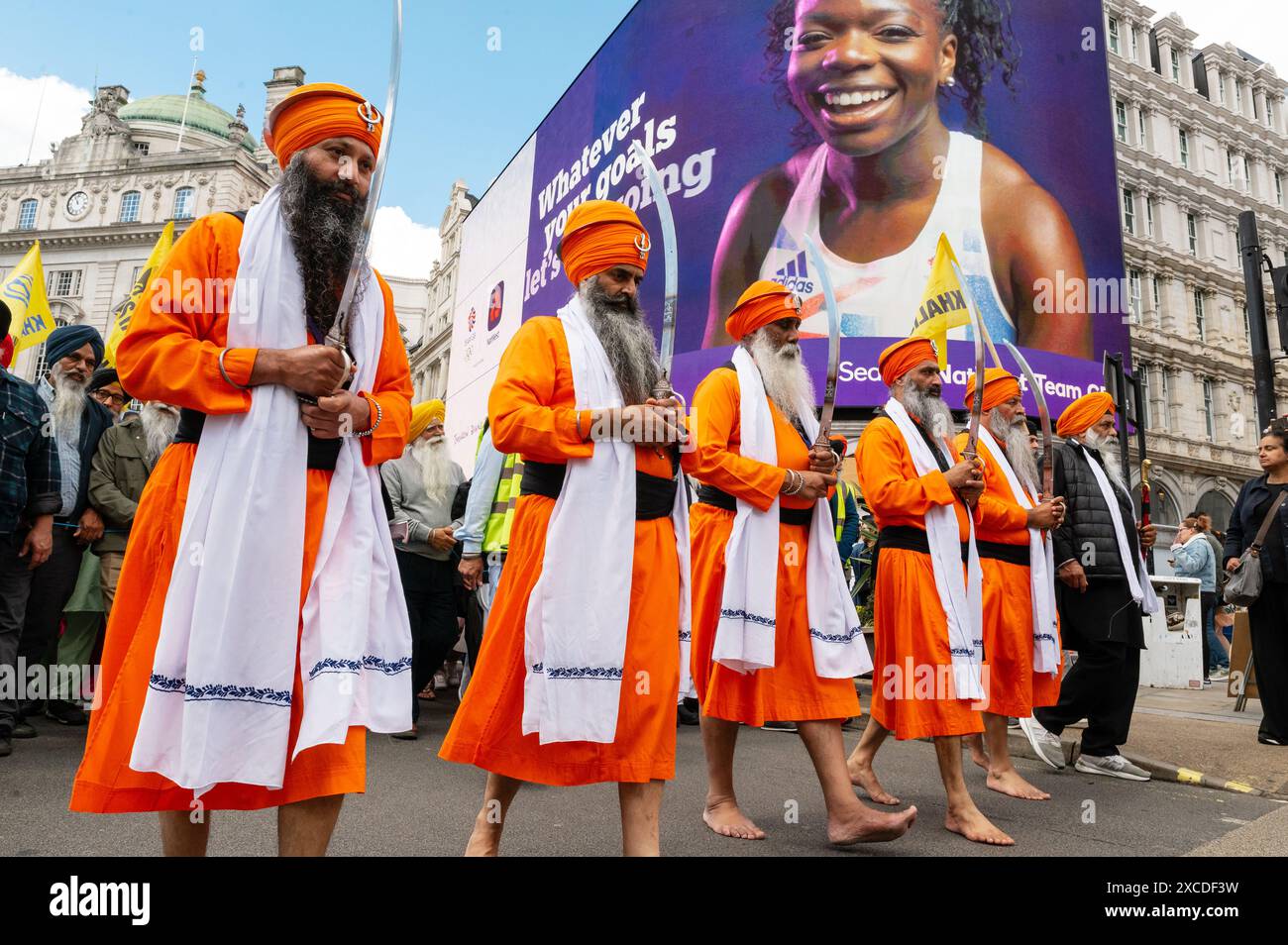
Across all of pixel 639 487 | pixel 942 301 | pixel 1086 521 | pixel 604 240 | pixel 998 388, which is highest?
pixel 942 301

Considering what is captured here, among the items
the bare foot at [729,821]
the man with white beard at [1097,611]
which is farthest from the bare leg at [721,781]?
the man with white beard at [1097,611]

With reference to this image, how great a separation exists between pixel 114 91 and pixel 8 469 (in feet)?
200

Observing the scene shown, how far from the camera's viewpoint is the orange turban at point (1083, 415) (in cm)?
574

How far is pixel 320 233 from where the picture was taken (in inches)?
91.4

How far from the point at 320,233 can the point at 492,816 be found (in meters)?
1.69

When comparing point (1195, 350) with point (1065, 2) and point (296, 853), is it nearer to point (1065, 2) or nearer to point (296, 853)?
point (1065, 2)

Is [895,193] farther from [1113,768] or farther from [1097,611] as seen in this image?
[1113,768]

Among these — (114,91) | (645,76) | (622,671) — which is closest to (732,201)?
(645,76)

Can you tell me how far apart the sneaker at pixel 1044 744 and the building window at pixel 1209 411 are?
33.7m

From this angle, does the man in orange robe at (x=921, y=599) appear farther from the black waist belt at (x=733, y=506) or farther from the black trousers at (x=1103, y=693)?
the black trousers at (x=1103, y=693)

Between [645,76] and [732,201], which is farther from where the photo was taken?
[645,76]

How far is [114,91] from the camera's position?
53.9m

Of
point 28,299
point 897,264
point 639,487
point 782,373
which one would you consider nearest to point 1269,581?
point 782,373
